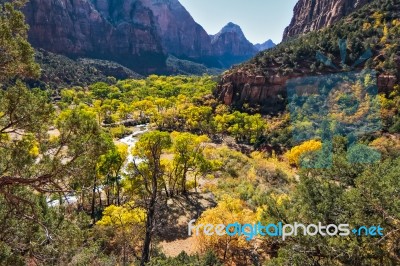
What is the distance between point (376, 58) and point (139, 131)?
146ft

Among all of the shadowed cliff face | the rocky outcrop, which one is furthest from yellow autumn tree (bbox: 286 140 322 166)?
the shadowed cliff face

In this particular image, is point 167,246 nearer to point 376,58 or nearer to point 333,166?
point 333,166

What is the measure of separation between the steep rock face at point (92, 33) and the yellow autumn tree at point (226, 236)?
137 m

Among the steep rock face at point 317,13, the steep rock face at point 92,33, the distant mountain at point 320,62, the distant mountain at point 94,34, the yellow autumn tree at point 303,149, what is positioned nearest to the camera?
the yellow autumn tree at point 303,149

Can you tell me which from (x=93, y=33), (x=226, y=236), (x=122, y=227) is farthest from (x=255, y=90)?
(x=93, y=33)

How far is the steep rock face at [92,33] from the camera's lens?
136875 millimetres

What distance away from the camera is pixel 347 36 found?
57.6m

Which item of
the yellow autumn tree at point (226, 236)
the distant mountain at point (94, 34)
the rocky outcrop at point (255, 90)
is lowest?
the yellow autumn tree at point (226, 236)

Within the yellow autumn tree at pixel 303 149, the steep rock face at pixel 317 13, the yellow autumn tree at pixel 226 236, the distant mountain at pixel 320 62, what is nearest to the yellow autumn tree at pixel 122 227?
the yellow autumn tree at pixel 226 236

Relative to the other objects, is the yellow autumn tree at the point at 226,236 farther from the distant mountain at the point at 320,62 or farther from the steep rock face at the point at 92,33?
the steep rock face at the point at 92,33

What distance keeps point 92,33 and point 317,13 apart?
111 metres

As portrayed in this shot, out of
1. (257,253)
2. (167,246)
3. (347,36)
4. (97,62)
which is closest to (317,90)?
(257,253)

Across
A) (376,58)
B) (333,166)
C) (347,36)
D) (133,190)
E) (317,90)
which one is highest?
(347,36)

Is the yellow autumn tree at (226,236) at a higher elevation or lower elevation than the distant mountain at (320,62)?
lower
